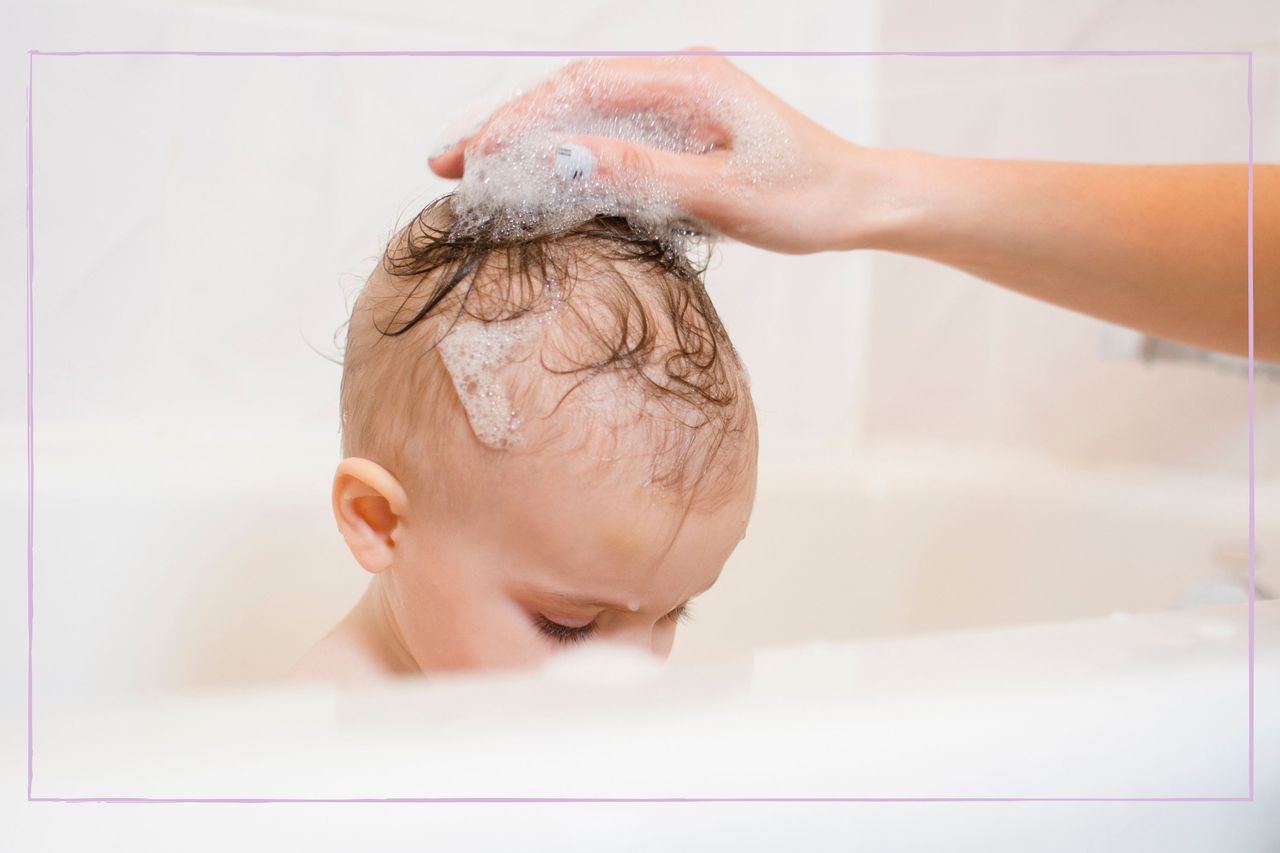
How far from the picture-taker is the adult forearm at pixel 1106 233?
813mm

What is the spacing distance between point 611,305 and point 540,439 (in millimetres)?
88

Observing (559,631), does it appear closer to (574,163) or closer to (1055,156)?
(574,163)

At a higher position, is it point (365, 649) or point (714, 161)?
point (714, 161)

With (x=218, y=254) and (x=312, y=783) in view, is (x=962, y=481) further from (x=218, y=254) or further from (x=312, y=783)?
(x=312, y=783)

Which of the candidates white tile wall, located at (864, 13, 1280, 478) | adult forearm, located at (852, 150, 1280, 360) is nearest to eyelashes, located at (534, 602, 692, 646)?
adult forearm, located at (852, 150, 1280, 360)

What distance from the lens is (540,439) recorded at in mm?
622

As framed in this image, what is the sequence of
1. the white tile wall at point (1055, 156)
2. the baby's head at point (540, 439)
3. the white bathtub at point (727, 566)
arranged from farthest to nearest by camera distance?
1. the white tile wall at point (1055, 156)
2. the white bathtub at point (727, 566)
3. the baby's head at point (540, 439)

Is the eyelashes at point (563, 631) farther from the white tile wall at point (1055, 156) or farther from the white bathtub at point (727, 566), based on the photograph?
the white tile wall at point (1055, 156)

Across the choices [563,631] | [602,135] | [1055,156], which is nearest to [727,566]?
[563,631]

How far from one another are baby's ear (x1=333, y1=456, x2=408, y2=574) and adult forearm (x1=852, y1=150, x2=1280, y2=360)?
Answer: 383mm

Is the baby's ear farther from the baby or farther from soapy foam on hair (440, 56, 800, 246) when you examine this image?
soapy foam on hair (440, 56, 800, 246)

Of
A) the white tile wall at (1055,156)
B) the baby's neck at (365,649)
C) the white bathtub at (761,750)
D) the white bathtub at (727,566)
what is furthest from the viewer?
the white tile wall at (1055,156)

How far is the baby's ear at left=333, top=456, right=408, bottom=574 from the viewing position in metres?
0.65


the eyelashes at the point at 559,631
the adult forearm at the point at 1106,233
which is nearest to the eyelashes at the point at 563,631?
the eyelashes at the point at 559,631
